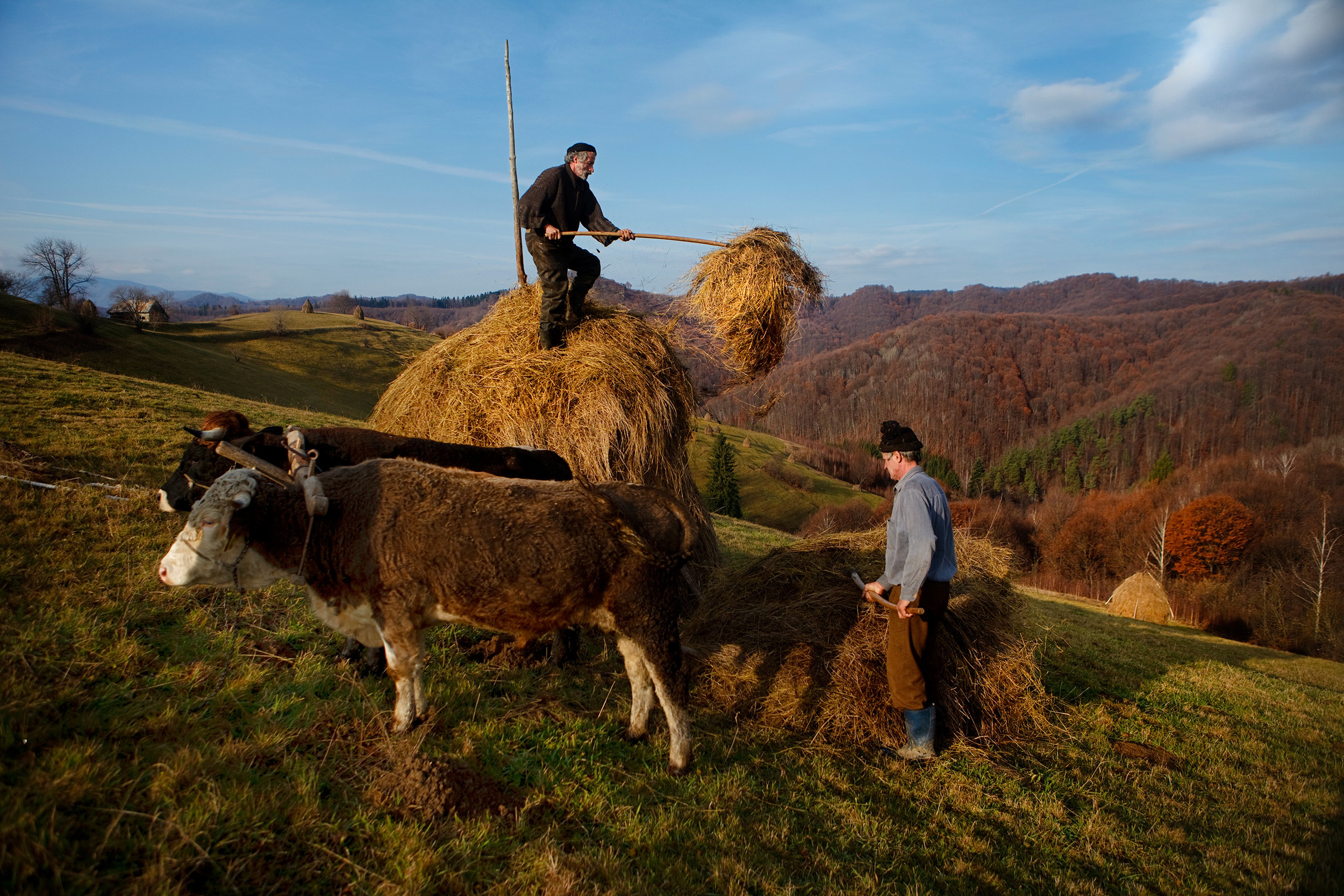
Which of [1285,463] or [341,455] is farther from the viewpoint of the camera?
[1285,463]

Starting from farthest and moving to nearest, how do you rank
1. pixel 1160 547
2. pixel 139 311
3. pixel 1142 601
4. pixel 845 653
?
pixel 139 311, pixel 1160 547, pixel 1142 601, pixel 845 653

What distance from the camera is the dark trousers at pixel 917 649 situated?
5.61m

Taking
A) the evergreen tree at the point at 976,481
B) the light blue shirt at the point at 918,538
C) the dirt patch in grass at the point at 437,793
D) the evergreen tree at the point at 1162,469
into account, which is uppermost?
the light blue shirt at the point at 918,538

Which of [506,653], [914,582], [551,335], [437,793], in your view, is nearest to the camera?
[437,793]

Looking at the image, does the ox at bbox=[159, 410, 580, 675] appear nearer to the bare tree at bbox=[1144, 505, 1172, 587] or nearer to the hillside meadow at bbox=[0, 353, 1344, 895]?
the hillside meadow at bbox=[0, 353, 1344, 895]

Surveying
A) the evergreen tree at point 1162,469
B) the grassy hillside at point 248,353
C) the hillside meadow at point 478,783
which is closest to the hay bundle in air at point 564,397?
the hillside meadow at point 478,783

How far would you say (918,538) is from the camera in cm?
539

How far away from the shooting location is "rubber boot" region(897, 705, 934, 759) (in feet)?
18.9

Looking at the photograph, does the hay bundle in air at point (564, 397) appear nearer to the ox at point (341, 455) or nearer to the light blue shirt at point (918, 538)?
the ox at point (341, 455)

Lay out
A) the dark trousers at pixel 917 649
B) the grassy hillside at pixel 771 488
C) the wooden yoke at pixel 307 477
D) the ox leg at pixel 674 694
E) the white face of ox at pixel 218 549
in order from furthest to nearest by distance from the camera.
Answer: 1. the grassy hillside at pixel 771 488
2. the dark trousers at pixel 917 649
3. the ox leg at pixel 674 694
4. the wooden yoke at pixel 307 477
5. the white face of ox at pixel 218 549

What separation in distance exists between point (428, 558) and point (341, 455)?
2.93 meters

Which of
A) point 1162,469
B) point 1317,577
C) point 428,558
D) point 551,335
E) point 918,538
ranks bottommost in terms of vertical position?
point 1162,469

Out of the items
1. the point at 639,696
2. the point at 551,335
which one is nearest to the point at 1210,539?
the point at 551,335

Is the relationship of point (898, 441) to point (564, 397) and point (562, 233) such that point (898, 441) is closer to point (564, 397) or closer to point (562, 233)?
point (564, 397)
